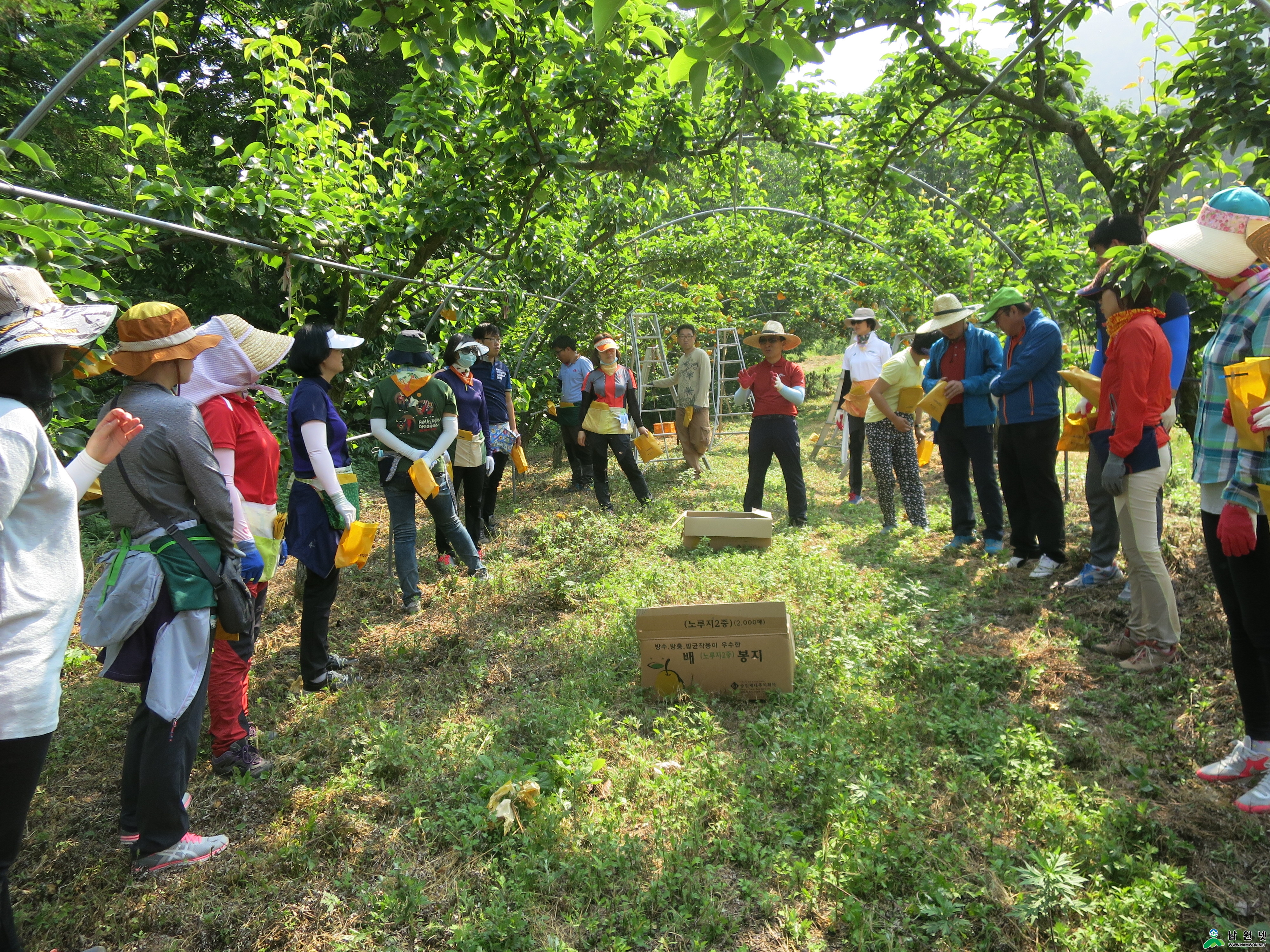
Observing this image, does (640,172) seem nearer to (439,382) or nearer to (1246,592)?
(439,382)

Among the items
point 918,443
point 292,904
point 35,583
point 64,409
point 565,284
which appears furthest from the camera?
point 565,284

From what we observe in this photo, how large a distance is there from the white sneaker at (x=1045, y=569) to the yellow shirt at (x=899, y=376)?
70.2 inches

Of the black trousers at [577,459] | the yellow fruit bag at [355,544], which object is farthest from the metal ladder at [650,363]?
the yellow fruit bag at [355,544]

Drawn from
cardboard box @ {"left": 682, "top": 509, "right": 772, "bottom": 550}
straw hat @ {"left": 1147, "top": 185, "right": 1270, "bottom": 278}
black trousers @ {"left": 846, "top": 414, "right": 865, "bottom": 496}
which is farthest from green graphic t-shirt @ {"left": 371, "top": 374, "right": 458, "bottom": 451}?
black trousers @ {"left": 846, "top": 414, "right": 865, "bottom": 496}

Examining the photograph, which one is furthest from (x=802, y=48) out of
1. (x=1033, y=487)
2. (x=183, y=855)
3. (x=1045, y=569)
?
(x=1045, y=569)

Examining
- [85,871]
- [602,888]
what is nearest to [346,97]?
[85,871]

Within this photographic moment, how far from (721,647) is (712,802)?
98 centimetres

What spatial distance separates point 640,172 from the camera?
5.93 m

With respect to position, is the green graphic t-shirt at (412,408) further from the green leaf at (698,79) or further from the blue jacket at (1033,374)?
the blue jacket at (1033,374)

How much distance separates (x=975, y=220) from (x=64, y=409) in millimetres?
7054

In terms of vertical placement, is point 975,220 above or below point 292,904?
above

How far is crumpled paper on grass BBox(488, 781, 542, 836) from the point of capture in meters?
2.92

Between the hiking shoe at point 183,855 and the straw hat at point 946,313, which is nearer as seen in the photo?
the hiking shoe at point 183,855

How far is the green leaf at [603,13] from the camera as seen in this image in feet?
6.74
